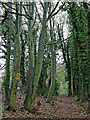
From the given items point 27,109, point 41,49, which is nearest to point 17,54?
point 41,49

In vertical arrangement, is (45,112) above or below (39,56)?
below

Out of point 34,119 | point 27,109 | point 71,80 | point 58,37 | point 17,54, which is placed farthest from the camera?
point 58,37

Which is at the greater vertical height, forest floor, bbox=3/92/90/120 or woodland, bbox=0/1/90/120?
woodland, bbox=0/1/90/120

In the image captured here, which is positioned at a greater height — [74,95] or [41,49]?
[41,49]

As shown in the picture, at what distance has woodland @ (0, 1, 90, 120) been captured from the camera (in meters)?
7.59

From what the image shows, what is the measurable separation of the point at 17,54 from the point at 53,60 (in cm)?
666

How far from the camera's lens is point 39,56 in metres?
8.86

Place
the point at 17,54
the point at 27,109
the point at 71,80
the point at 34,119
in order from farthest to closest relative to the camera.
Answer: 1. the point at 71,80
2. the point at 27,109
3. the point at 17,54
4. the point at 34,119

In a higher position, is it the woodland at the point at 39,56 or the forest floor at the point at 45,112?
the woodland at the point at 39,56

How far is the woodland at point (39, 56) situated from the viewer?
7586 mm

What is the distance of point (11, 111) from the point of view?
7.46 meters

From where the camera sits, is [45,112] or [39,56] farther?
[45,112]

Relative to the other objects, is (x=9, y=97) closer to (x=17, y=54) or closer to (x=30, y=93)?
(x=30, y=93)

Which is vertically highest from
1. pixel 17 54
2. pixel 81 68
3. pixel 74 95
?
pixel 17 54
